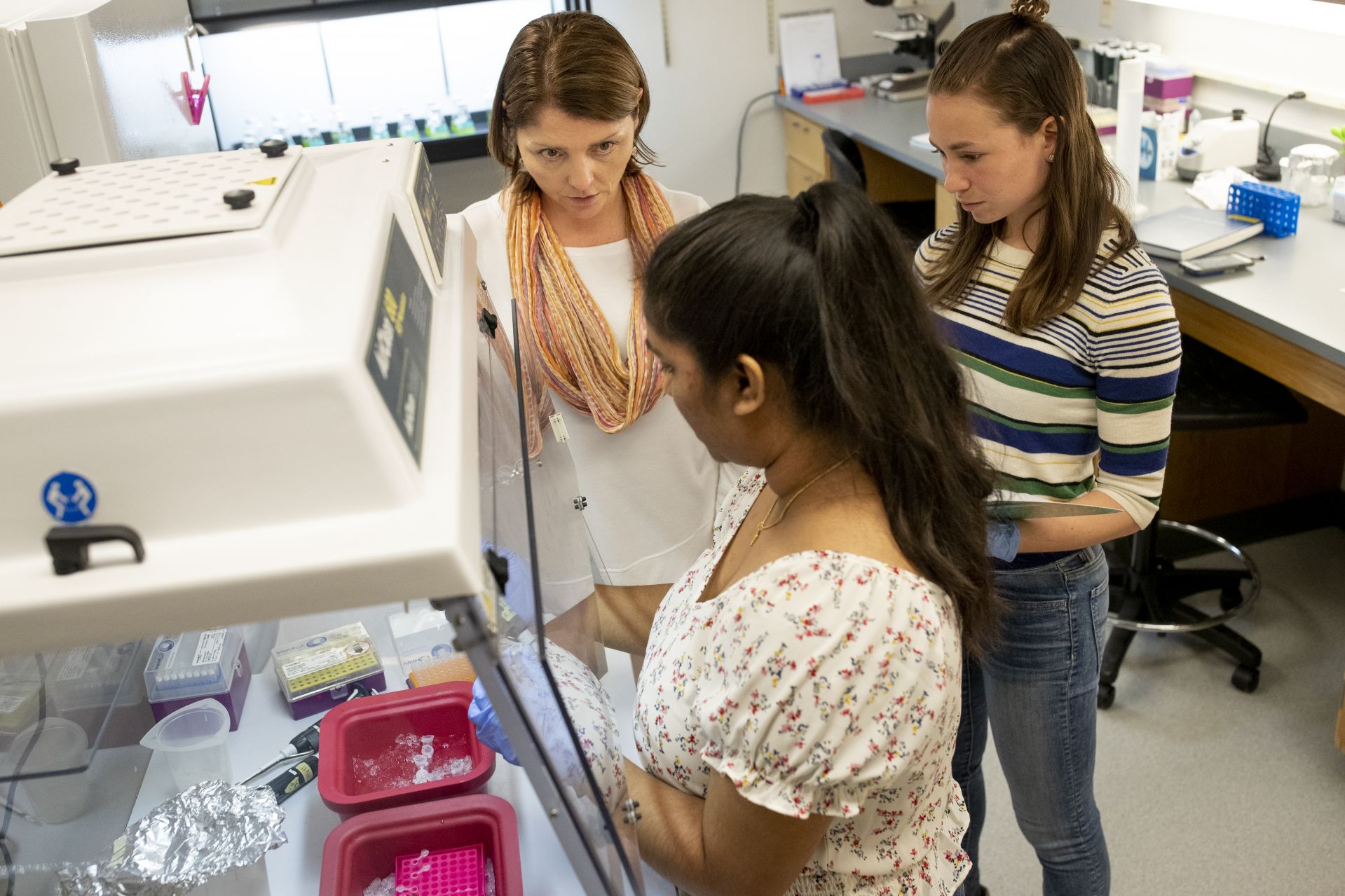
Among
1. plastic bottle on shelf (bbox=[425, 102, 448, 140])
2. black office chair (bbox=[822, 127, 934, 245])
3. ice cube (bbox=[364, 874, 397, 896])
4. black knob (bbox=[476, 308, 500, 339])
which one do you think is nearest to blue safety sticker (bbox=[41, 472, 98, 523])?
black knob (bbox=[476, 308, 500, 339])

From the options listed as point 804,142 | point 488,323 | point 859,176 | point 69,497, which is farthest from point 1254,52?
point 69,497

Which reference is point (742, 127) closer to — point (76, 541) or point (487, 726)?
point (487, 726)

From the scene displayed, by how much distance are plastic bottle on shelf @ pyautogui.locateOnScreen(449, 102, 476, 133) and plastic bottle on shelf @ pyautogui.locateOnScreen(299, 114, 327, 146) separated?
0.50 meters

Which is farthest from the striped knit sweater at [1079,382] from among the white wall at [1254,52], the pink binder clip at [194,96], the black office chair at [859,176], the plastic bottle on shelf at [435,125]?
the plastic bottle on shelf at [435,125]

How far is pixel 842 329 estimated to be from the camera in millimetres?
865

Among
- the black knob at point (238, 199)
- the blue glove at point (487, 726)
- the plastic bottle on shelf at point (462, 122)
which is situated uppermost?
the black knob at point (238, 199)

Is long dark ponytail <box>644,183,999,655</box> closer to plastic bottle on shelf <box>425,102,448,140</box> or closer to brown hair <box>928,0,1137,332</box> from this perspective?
brown hair <box>928,0,1137,332</box>

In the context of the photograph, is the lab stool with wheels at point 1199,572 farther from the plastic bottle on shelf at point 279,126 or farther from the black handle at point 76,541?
the plastic bottle on shelf at point 279,126

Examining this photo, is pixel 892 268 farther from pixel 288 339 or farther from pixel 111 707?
pixel 111 707

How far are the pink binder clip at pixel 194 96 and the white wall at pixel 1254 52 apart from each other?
270 cm

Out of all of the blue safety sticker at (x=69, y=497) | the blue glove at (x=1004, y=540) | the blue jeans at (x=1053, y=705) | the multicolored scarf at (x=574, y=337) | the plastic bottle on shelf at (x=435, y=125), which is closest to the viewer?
the blue safety sticker at (x=69, y=497)

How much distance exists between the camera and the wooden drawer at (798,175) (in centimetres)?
454

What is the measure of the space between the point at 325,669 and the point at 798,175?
3.78 meters

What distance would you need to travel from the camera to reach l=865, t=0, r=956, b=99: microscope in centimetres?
421
